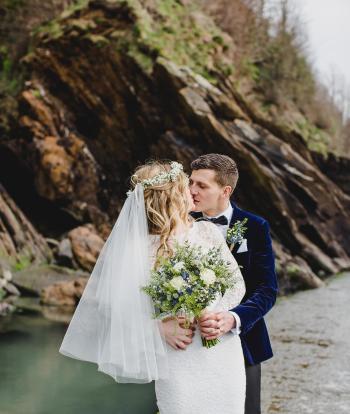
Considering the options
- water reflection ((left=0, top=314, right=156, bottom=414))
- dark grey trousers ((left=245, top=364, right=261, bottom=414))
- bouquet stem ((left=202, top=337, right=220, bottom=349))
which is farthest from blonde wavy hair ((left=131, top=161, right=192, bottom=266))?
water reflection ((left=0, top=314, right=156, bottom=414))

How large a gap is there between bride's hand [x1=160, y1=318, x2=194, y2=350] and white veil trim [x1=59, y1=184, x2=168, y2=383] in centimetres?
4

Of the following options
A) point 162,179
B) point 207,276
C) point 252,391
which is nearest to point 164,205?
point 162,179

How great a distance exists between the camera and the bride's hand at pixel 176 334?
2.77 metres

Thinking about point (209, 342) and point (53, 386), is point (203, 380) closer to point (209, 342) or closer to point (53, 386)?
point (209, 342)

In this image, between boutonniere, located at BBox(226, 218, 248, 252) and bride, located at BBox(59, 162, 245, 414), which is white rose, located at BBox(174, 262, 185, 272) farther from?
boutonniere, located at BBox(226, 218, 248, 252)

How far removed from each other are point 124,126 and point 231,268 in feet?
57.3

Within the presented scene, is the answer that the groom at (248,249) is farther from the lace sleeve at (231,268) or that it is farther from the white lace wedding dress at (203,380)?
the white lace wedding dress at (203,380)

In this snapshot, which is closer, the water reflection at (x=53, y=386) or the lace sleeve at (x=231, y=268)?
the lace sleeve at (x=231, y=268)

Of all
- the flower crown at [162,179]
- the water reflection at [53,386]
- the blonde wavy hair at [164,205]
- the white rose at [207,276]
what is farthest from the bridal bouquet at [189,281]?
the water reflection at [53,386]

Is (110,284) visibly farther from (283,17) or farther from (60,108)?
(283,17)

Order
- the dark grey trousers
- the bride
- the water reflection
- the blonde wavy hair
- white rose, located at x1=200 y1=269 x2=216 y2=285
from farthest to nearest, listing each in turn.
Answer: the water reflection < the dark grey trousers < the blonde wavy hair < the bride < white rose, located at x1=200 y1=269 x2=216 y2=285

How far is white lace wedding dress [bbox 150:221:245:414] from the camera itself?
2734 mm

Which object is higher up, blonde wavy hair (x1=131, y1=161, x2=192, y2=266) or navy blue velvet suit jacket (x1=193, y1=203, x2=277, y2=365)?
blonde wavy hair (x1=131, y1=161, x2=192, y2=266)

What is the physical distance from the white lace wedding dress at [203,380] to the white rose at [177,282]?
268 millimetres
